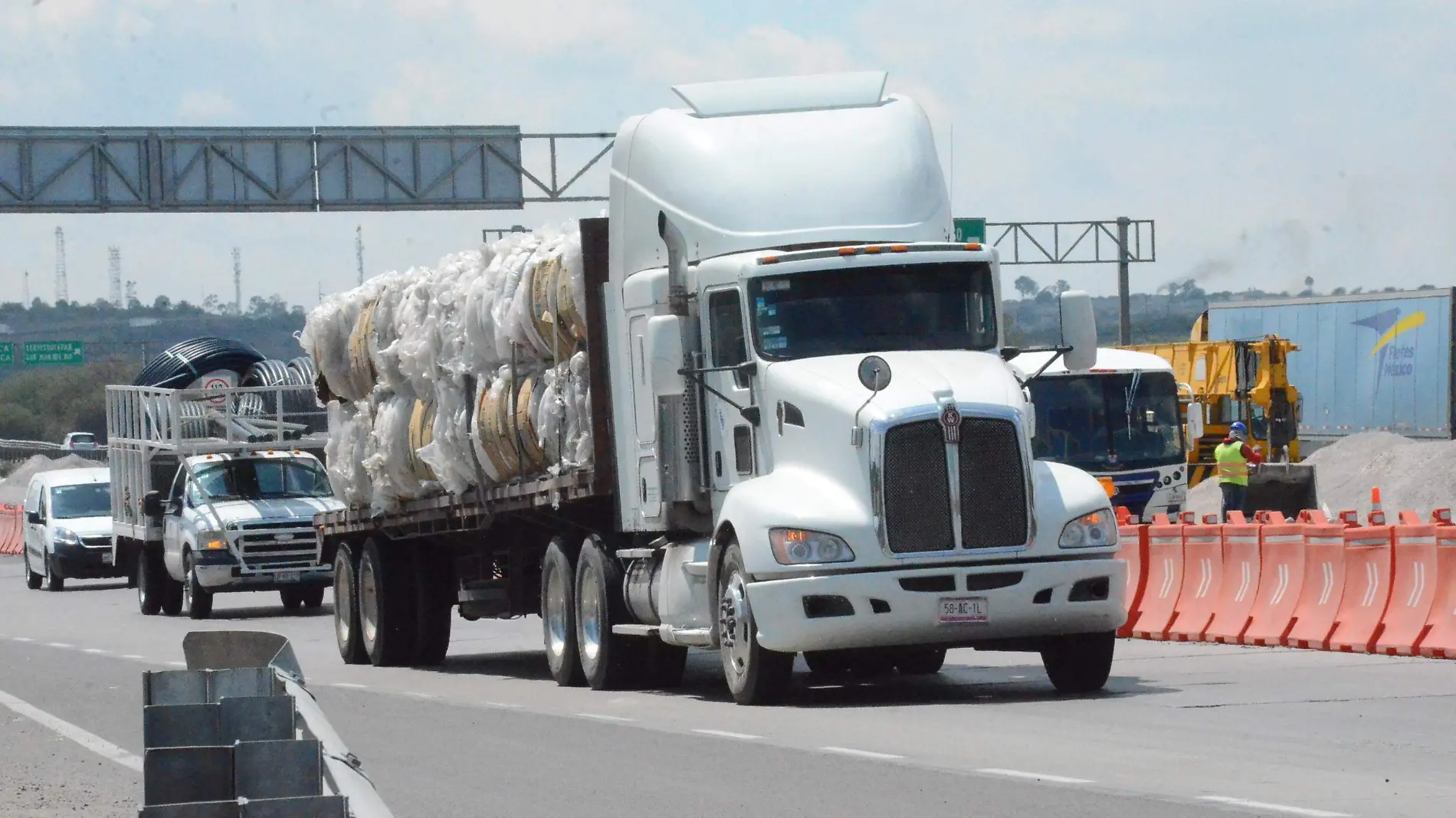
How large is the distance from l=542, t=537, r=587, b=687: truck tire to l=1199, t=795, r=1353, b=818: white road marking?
28.1ft

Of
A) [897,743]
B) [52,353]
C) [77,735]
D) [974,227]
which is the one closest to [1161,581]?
[897,743]

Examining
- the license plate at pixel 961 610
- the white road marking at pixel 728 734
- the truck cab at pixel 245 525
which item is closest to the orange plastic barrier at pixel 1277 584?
the license plate at pixel 961 610

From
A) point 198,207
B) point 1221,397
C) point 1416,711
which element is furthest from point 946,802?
point 198,207

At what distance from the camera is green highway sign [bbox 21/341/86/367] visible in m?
121

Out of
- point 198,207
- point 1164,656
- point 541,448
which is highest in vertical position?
point 198,207

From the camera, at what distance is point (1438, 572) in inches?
649

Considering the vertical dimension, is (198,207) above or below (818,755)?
above

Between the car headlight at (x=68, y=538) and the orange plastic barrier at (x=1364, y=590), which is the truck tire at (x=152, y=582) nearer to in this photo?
the car headlight at (x=68, y=538)

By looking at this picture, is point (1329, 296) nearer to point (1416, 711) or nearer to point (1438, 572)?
point (1438, 572)

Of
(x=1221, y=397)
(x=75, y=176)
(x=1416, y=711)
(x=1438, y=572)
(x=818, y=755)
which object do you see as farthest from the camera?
(x=75, y=176)

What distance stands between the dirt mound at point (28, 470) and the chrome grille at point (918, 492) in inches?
2614

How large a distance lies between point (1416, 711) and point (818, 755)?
11.7 feet

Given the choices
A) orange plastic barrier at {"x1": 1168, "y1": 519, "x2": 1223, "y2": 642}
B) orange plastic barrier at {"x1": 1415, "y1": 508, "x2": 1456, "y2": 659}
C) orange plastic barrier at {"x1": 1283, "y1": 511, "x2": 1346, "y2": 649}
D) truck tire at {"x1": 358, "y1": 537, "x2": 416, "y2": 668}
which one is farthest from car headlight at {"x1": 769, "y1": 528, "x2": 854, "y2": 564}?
truck tire at {"x1": 358, "y1": 537, "x2": 416, "y2": 668}

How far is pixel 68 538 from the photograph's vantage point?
39.3 m
